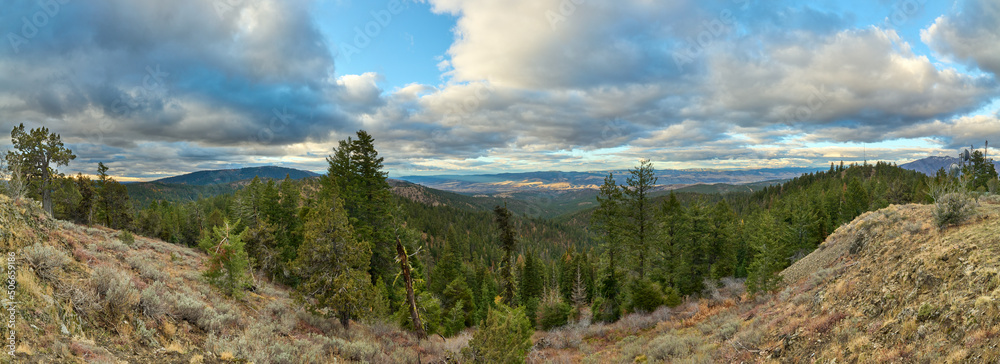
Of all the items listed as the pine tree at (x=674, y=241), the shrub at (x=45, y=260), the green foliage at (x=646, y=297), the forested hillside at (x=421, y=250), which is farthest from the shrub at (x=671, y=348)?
the shrub at (x=45, y=260)

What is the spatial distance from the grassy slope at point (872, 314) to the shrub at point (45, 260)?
1647 cm

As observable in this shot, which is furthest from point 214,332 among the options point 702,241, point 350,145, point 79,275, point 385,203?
point 702,241

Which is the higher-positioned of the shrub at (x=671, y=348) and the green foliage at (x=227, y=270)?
the green foliage at (x=227, y=270)

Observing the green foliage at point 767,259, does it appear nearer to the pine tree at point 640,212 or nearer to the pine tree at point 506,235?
the pine tree at point 640,212

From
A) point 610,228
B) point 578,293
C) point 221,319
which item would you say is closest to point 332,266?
point 221,319

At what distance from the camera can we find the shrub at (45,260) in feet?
28.2

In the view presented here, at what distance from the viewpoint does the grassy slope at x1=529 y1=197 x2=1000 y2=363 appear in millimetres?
7457

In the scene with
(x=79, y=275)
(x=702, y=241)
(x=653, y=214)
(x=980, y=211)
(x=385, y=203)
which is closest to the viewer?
(x=79, y=275)

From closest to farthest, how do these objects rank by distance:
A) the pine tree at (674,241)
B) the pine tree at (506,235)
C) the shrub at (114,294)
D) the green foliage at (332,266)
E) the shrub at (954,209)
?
the shrub at (114,294)
the shrub at (954,209)
the green foliage at (332,266)
the pine tree at (674,241)
the pine tree at (506,235)

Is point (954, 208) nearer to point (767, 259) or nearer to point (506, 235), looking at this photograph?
point (767, 259)

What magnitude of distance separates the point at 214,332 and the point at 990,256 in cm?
2125

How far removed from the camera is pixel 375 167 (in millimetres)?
23391

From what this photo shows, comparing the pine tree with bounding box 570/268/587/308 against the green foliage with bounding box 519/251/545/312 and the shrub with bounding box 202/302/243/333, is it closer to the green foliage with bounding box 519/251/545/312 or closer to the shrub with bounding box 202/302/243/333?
the green foliage with bounding box 519/251/545/312

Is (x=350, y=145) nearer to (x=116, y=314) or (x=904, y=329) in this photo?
(x=116, y=314)
